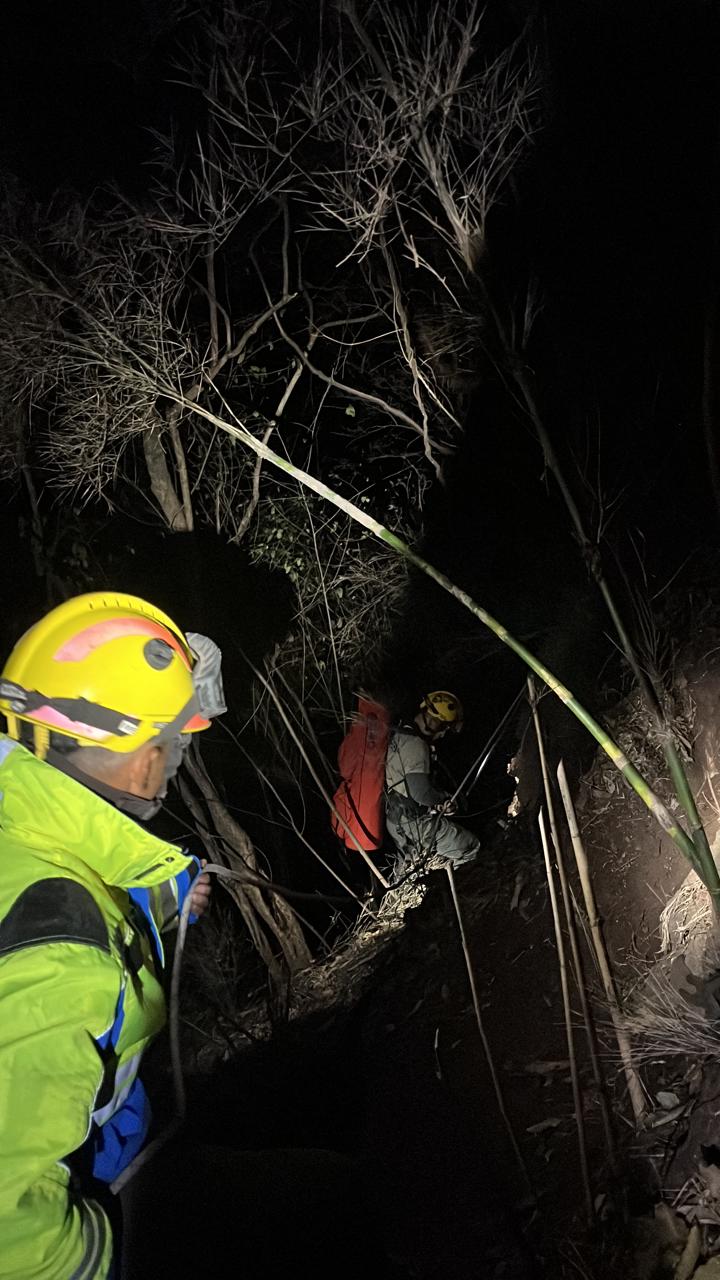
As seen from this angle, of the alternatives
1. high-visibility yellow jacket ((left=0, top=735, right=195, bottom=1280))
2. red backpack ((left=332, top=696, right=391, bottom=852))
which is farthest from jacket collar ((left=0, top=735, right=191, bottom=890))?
red backpack ((left=332, top=696, right=391, bottom=852))

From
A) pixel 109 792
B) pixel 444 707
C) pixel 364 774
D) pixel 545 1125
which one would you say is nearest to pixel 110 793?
pixel 109 792

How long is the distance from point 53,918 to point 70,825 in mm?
299

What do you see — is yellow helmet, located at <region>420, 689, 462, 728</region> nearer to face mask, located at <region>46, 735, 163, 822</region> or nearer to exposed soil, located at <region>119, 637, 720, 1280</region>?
exposed soil, located at <region>119, 637, 720, 1280</region>

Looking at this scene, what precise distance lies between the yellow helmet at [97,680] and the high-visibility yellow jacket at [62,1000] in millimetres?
224

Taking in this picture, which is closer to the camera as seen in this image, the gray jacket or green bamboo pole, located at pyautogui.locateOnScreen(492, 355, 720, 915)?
green bamboo pole, located at pyautogui.locateOnScreen(492, 355, 720, 915)

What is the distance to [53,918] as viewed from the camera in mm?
1665

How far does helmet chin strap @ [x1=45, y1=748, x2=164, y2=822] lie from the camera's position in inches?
84.1

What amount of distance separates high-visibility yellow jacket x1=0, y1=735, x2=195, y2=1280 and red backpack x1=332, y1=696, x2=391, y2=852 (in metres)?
4.45

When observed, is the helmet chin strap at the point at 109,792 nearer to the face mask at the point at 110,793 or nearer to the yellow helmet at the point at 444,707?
the face mask at the point at 110,793

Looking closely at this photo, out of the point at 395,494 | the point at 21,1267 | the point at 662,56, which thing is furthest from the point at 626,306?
the point at 21,1267

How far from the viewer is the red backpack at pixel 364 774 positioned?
21.4 feet

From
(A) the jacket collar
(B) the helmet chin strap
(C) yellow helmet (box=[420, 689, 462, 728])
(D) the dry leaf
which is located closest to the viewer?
(A) the jacket collar

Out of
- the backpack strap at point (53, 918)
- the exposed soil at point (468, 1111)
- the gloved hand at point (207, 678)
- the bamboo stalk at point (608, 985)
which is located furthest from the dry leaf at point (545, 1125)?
the backpack strap at point (53, 918)

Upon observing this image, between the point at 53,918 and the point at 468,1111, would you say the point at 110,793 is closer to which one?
the point at 53,918
